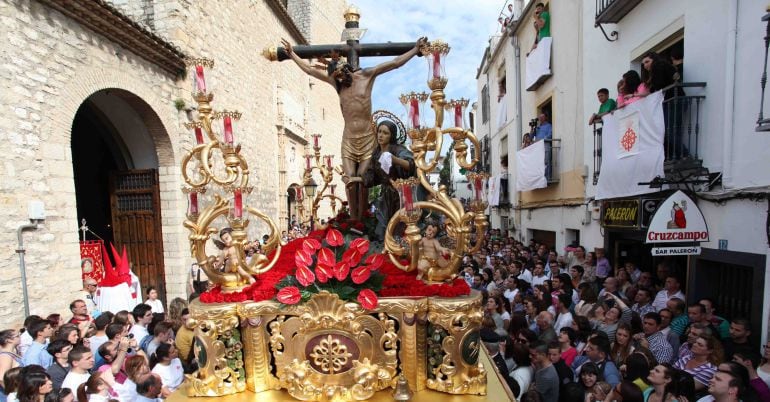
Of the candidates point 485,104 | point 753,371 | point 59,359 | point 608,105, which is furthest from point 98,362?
point 485,104

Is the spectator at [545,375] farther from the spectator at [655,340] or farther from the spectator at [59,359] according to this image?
the spectator at [59,359]

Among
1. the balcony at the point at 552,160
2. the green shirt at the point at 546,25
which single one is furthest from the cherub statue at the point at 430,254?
the green shirt at the point at 546,25

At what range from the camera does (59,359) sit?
3734mm

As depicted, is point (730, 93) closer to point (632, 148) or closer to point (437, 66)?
point (632, 148)

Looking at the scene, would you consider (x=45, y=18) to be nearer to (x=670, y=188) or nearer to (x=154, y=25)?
(x=154, y=25)

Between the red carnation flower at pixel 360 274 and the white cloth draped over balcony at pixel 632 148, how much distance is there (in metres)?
5.40

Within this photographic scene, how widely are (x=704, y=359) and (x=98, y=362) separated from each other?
18.3ft

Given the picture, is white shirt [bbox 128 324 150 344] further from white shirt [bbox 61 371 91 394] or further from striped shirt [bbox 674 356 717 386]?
striped shirt [bbox 674 356 717 386]

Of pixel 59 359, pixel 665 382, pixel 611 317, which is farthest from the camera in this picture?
pixel 611 317

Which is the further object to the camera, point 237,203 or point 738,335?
point 738,335

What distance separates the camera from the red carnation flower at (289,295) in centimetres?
264

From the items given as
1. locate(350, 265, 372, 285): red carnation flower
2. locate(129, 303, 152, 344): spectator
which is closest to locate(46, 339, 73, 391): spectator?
locate(129, 303, 152, 344): spectator

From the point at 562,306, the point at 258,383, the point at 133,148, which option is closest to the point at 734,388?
the point at 562,306

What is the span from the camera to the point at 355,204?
4.02 meters
